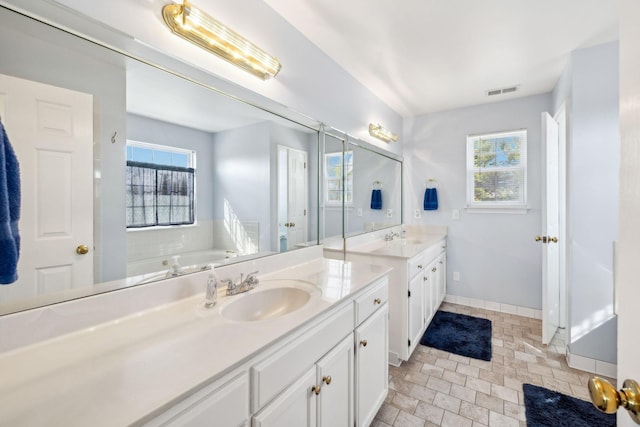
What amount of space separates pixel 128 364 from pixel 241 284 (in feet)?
2.01

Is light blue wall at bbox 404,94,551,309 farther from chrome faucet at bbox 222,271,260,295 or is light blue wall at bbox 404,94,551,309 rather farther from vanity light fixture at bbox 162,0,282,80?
chrome faucet at bbox 222,271,260,295

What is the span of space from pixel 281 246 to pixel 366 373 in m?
0.86

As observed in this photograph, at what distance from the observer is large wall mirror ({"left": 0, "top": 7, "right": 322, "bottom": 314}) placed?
2.82 feet

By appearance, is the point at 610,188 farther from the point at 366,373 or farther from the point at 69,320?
the point at 69,320

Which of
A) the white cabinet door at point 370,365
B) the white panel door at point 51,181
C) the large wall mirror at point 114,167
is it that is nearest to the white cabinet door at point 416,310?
the white cabinet door at point 370,365

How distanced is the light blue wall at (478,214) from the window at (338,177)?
1400 mm

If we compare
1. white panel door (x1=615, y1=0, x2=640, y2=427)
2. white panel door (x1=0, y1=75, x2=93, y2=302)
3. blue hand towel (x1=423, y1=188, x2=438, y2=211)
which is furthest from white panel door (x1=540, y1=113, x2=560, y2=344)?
white panel door (x1=0, y1=75, x2=93, y2=302)

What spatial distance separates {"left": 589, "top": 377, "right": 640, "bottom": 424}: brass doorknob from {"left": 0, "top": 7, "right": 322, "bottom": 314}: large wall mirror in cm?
133

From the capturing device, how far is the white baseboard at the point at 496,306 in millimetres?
3100

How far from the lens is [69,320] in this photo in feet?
2.97

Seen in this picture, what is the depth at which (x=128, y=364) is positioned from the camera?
74cm

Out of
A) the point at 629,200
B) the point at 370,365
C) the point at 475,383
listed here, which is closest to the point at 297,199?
the point at 370,365

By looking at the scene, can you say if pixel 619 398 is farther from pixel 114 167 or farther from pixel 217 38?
pixel 217 38

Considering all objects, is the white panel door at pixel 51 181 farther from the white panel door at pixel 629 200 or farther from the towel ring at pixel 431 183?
the towel ring at pixel 431 183
